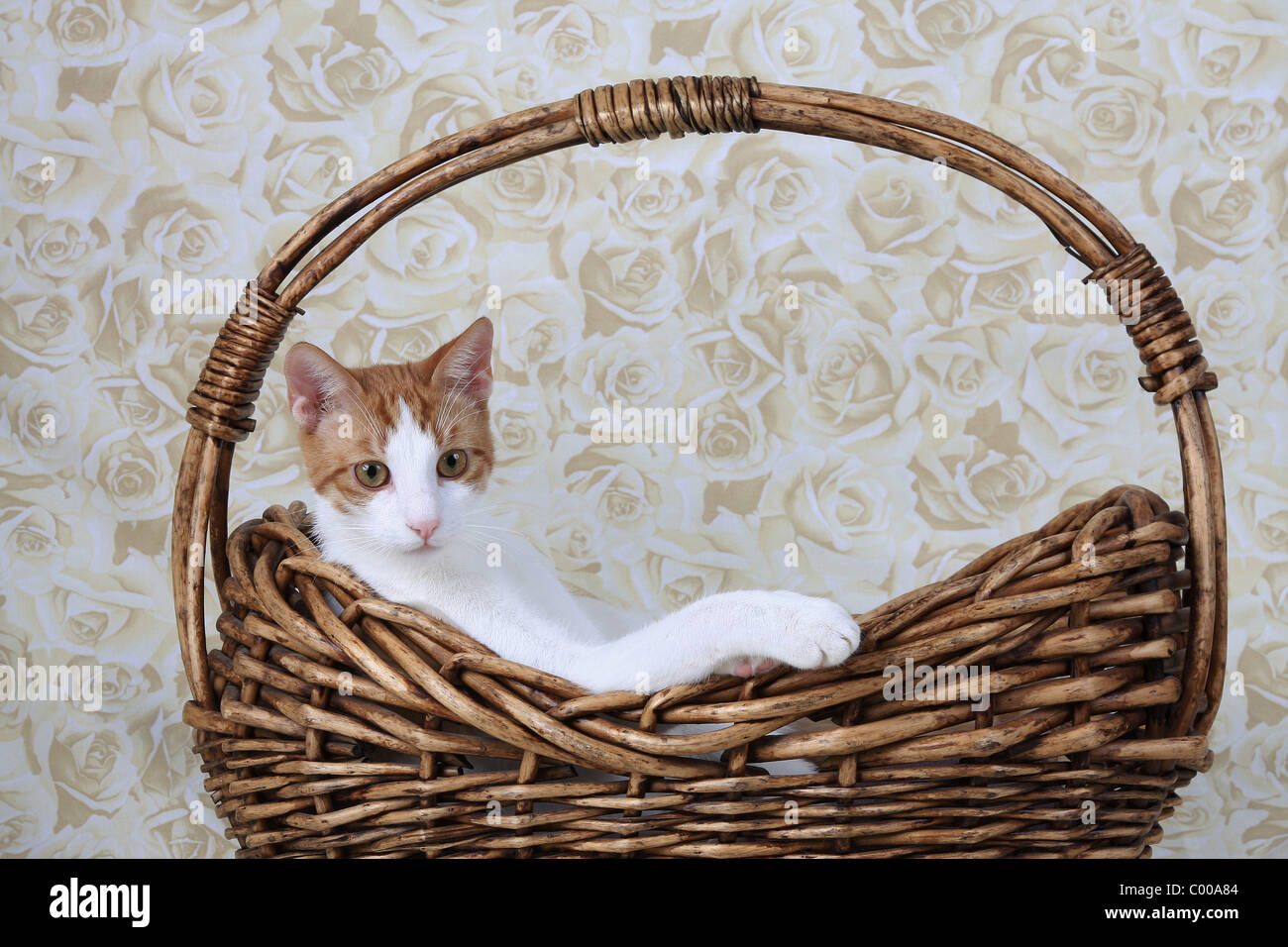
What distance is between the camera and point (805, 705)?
764 millimetres

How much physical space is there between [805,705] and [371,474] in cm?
51

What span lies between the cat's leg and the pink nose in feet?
0.69

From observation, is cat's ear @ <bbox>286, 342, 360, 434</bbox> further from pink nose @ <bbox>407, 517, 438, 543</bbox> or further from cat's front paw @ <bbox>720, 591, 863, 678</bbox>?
cat's front paw @ <bbox>720, 591, 863, 678</bbox>

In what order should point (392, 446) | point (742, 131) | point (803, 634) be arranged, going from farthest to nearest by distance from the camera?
point (392, 446) → point (742, 131) → point (803, 634)

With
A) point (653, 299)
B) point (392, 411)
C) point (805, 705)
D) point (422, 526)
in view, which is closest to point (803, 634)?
point (805, 705)

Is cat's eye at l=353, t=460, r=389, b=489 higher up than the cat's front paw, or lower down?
higher up

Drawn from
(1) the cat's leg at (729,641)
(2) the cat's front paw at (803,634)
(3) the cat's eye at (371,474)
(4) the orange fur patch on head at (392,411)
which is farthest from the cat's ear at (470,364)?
(2) the cat's front paw at (803,634)

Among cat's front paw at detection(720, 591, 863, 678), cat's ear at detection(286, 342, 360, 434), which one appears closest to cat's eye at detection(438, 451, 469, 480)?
cat's ear at detection(286, 342, 360, 434)

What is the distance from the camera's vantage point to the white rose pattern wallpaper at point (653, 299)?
66.6 inches

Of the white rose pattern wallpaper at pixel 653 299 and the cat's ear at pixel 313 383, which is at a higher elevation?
the white rose pattern wallpaper at pixel 653 299

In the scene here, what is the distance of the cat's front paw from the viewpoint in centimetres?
75

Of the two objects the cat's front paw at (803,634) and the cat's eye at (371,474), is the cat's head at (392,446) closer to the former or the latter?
the cat's eye at (371,474)

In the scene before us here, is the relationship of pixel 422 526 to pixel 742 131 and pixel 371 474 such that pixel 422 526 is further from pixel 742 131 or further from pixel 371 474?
pixel 742 131

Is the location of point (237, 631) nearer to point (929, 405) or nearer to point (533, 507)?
point (533, 507)
